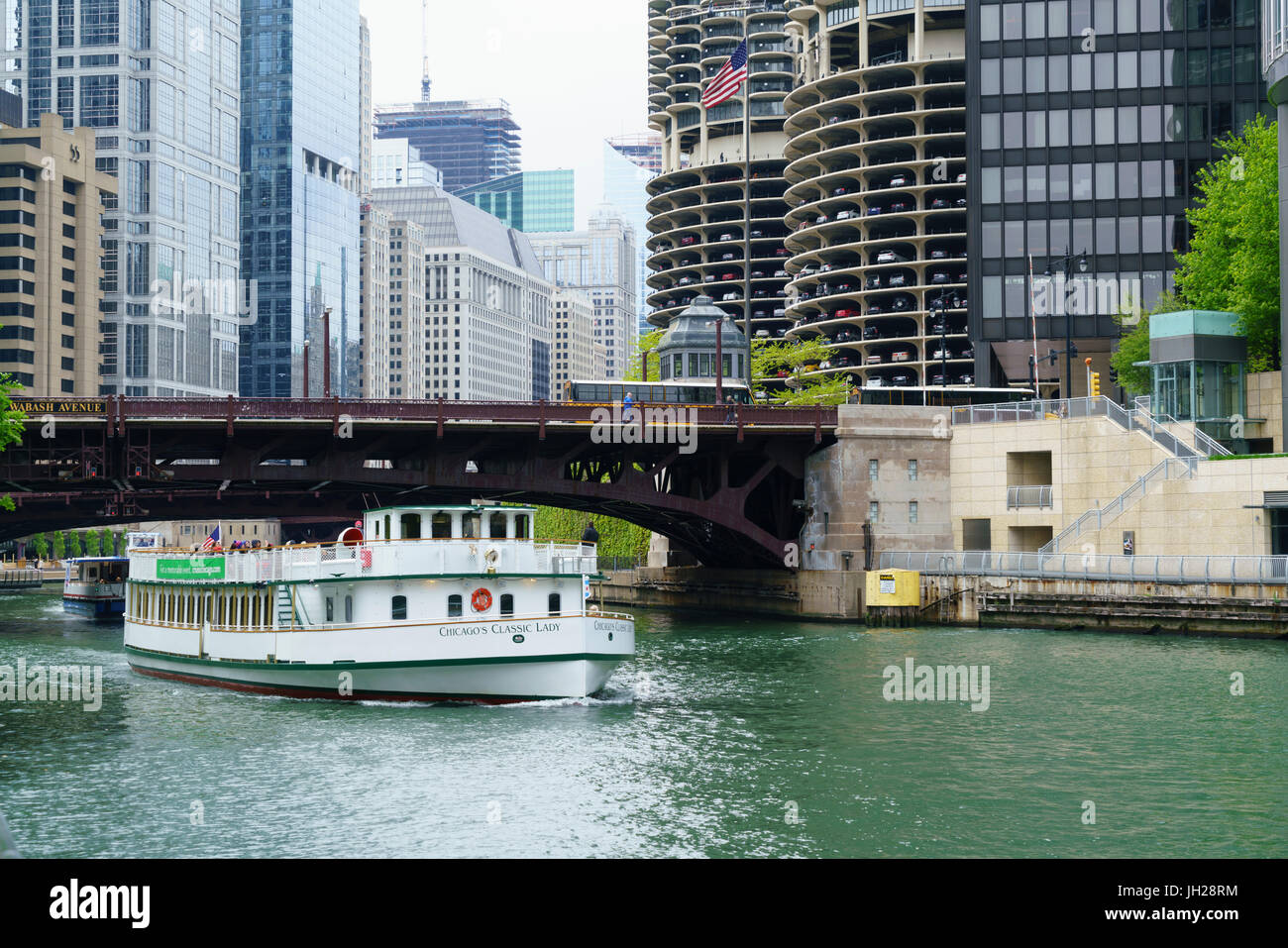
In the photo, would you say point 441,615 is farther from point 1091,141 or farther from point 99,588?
point 1091,141

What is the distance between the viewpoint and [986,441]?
7931cm

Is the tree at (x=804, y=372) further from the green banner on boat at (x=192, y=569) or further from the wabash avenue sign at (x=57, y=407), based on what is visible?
the green banner on boat at (x=192, y=569)

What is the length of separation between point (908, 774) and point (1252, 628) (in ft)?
107

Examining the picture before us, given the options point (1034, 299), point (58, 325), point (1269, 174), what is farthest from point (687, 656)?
point (58, 325)

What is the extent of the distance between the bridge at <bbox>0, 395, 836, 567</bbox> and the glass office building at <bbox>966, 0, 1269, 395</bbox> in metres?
33.2

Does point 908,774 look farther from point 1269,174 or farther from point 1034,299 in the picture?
point 1034,299

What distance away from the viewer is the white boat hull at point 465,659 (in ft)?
148

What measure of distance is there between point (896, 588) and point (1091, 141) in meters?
47.9

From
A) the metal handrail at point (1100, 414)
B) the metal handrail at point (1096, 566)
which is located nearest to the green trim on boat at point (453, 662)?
the metal handrail at point (1096, 566)

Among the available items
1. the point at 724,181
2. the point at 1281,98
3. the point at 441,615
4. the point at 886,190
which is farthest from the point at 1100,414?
the point at 724,181

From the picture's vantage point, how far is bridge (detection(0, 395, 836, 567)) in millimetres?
71000

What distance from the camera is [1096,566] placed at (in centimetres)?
6719

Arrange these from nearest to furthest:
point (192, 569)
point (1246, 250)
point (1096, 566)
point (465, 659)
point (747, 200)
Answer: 1. point (465, 659)
2. point (192, 569)
3. point (1096, 566)
4. point (1246, 250)
5. point (747, 200)
